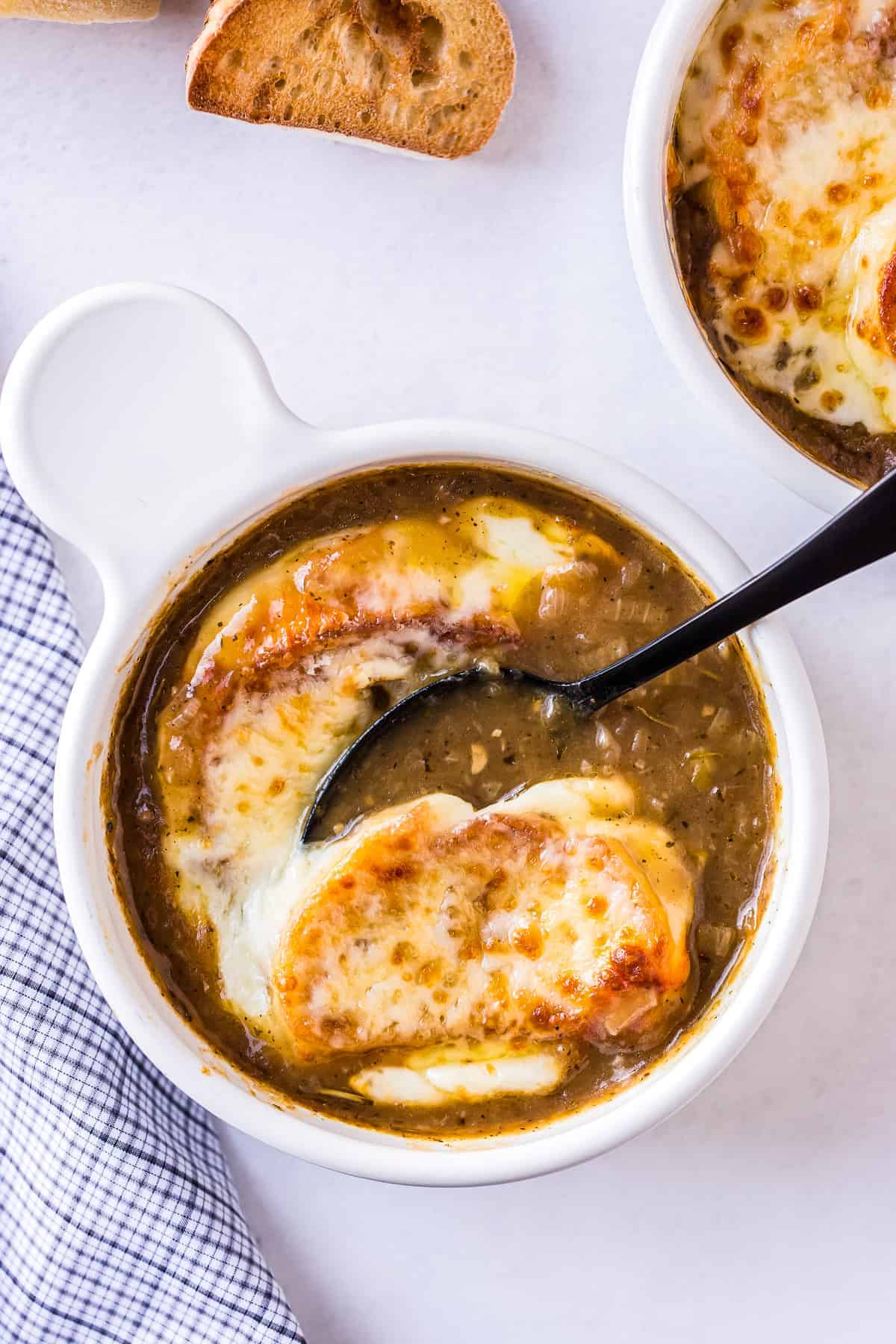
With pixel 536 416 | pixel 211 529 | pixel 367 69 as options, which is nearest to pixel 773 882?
pixel 536 416

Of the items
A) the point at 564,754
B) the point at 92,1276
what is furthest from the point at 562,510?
the point at 92,1276

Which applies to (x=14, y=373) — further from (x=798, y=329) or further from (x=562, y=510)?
(x=798, y=329)

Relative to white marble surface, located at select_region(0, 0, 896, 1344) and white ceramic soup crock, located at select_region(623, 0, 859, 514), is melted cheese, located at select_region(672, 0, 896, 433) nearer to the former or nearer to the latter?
white ceramic soup crock, located at select_region(623, 0, 859, 514)

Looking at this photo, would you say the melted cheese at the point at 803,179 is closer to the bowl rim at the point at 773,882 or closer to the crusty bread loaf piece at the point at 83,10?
the bowl rim at the point at 773,882

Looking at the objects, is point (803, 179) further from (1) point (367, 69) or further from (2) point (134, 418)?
(2) point (134, 418)

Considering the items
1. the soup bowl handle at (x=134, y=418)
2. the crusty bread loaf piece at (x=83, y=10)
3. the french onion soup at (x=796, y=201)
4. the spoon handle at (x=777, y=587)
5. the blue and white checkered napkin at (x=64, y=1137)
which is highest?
the crusty bread loaf piece at (x=83, y=10)

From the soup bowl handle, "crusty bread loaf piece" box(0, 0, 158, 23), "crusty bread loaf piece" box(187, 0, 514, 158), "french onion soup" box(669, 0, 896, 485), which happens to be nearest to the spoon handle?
"french onion soup" box(669, 0, 896, 485)

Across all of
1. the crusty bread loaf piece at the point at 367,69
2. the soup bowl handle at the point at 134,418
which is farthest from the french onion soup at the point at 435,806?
the crusty bread loaf piece at the point at 367,69
